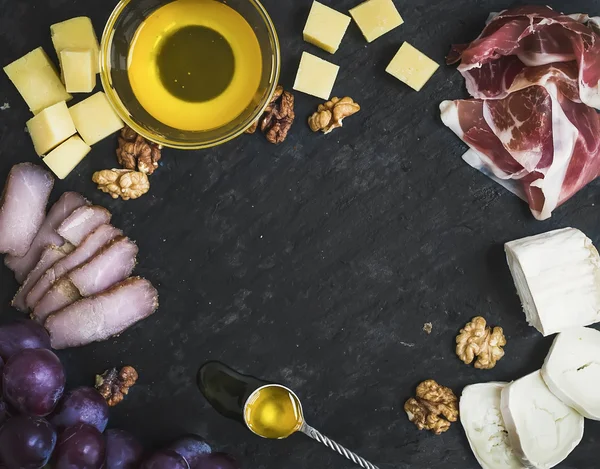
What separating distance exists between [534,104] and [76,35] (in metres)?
0.91

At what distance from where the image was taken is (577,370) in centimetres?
136

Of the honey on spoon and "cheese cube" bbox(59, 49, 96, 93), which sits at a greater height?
"cheese cube" bbox(59, 49, 96, 93)

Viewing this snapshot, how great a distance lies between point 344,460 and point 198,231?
1.83 feet

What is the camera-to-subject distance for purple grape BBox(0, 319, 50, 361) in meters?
1.24

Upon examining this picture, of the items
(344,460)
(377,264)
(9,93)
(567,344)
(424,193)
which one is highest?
(9,93)

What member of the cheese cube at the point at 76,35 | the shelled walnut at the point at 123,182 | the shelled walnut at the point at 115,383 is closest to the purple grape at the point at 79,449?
the shelled walnut at the point at 115,383

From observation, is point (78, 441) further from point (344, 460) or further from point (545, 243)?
point (545, 243)

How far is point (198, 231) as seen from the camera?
138cm

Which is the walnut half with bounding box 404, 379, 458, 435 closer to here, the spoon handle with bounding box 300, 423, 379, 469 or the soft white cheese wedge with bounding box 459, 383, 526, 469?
the soft white cheese wedge with bounding box 459, 383, 526, 469

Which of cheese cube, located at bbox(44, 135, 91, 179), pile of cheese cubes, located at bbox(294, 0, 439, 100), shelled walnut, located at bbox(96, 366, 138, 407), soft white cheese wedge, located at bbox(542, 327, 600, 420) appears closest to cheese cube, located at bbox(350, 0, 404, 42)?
pile of cheese cubes, located at bbox(294, 0, 439, 100)

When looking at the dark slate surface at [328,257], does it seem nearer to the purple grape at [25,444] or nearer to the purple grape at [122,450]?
the purple grape at [122,450]

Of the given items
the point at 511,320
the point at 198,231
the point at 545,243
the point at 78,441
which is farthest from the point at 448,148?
the point at 78,441

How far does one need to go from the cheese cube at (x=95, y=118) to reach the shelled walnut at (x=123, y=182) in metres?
0.08

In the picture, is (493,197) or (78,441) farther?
(493,197)
